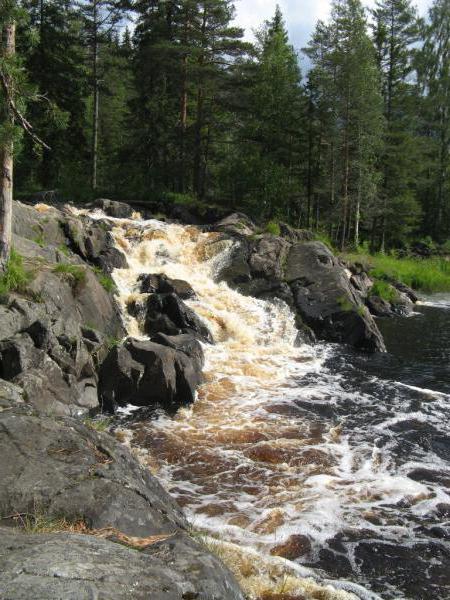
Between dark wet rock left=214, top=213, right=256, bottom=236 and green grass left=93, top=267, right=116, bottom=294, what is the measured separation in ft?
26.3

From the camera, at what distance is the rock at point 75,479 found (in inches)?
191

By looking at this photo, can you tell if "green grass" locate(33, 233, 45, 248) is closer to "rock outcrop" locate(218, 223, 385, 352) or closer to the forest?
"rock outcrop" locate(218, 223, 385, 352)

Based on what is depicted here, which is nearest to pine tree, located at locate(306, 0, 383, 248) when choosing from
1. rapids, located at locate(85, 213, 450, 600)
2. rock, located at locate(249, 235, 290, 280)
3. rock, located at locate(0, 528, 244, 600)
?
rock, located at locate(249, 235, 290, 280)

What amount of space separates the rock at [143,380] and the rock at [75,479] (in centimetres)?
528

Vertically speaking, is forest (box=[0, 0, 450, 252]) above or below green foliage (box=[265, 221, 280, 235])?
above

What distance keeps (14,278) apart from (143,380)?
3.89 m

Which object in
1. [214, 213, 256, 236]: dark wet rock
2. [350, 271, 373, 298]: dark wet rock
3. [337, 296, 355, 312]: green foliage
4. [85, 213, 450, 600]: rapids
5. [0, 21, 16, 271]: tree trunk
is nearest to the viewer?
[85, 213, 450, 600]: rapids

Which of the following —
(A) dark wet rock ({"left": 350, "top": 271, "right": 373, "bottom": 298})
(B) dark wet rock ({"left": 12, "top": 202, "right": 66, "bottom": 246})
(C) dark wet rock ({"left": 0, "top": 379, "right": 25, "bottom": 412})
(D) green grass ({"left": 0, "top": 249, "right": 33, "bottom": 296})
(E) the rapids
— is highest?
(B) dark wet rock ({"left": 12, "top": 202, "right": 66, "bottom": 246})

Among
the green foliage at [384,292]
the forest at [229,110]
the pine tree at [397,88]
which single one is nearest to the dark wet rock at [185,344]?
the green foliage at [384,292]

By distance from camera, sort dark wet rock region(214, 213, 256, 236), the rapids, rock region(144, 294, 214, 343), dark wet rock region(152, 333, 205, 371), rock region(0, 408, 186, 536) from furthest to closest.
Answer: dark wet rock region(214, 213, 256, 236)
rock region(144, 294, 214, 343)
dark wet rock region(152, 333, 205, 371)
the rapids
rock region(0, 408, 186, 536)

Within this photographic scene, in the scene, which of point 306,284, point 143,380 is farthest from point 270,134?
point 143,380

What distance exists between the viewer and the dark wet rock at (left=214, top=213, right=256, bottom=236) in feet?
78.2

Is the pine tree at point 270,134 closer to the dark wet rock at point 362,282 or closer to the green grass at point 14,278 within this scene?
the dark wet rock at point 362,282

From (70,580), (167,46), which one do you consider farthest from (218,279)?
(70,580)
